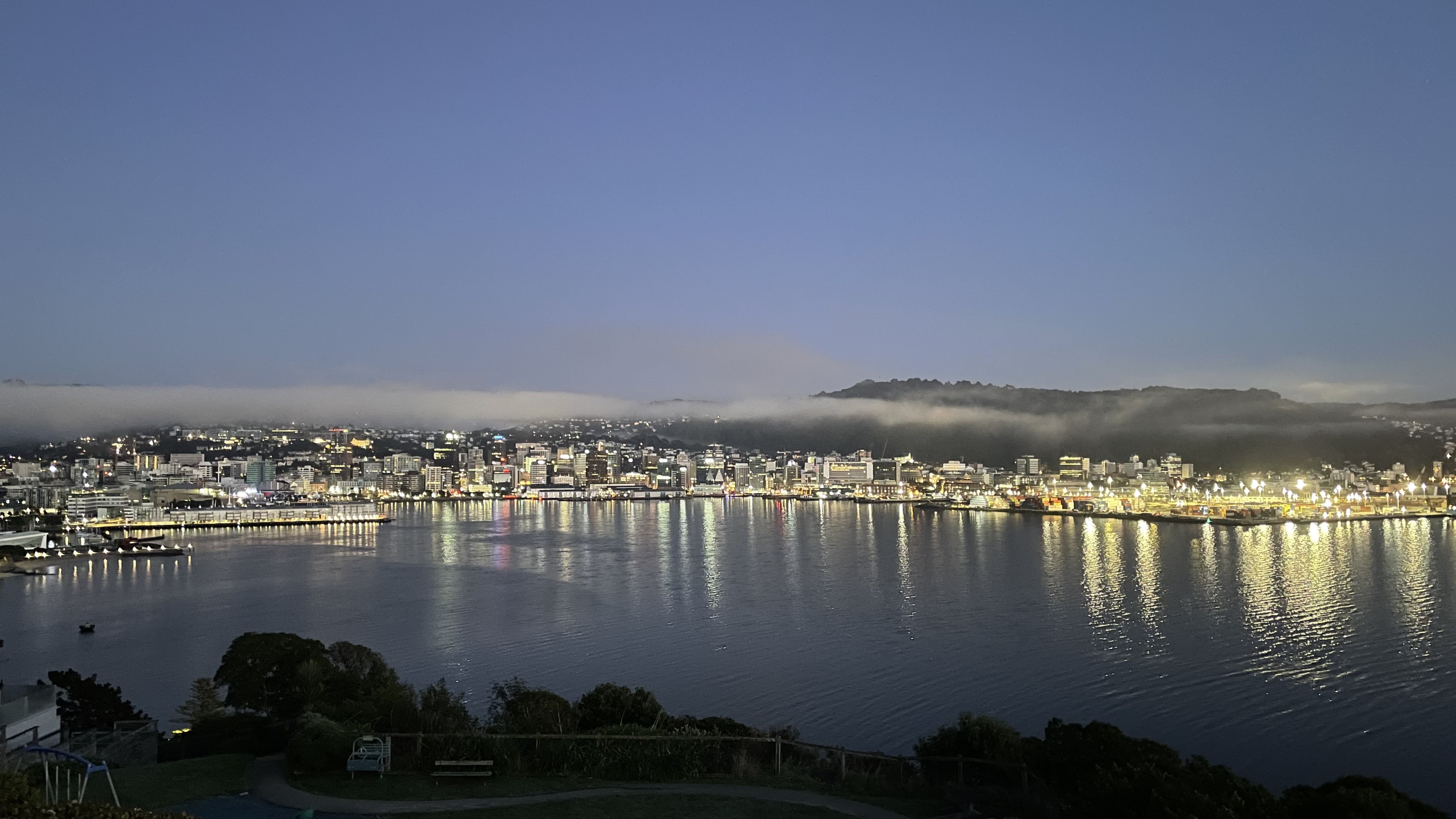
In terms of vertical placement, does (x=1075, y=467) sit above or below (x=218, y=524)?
above

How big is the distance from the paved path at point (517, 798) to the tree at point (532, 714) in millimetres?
1029

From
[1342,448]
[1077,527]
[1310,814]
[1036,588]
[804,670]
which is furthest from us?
[1342,448]

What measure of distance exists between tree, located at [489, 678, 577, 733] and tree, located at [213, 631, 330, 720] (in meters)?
1.84

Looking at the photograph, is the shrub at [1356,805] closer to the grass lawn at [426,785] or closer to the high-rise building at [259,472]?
the grass lawn at [426,785]

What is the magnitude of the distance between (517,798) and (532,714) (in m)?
2.12

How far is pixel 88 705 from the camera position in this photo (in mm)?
9391

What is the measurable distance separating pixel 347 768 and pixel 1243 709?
1024 centimetres

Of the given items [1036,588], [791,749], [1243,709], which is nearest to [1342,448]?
[1036,588]

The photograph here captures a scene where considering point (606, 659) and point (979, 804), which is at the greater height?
point (979, 804)

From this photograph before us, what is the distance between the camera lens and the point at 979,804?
472cm

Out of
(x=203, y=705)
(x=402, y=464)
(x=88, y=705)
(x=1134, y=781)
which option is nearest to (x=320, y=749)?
(x=1134, y=781)

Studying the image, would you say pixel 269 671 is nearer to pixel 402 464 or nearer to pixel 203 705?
pixel 203 705

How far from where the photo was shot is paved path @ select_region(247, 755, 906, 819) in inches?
162

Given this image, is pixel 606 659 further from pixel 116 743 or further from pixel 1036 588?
pixel 1036 588
